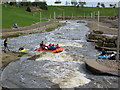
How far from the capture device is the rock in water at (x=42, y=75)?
15914 mm

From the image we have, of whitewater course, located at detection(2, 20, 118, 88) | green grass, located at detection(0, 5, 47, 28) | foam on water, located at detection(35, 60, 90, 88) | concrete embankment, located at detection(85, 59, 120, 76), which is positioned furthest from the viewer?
green grass, located at detection(0, 5, 47, 28)

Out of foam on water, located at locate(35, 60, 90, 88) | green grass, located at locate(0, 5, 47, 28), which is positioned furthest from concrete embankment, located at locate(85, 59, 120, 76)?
green grass, located at locate(0, 5, 47, 28)

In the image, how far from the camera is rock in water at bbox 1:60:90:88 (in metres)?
15.9

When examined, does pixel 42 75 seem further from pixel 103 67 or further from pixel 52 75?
pixel 103 67

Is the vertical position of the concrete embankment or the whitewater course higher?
the concrete embankment

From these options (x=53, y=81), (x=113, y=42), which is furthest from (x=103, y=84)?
(x=113, y=42)

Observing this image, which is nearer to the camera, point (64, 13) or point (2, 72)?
point (2, 72)

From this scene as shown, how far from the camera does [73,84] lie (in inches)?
626

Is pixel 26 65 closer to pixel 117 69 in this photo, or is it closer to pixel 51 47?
pixel 51 47

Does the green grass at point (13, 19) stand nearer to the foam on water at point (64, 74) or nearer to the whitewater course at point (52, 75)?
the whitewater course at point (52, 75)

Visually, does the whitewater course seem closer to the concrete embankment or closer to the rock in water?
the rock in water

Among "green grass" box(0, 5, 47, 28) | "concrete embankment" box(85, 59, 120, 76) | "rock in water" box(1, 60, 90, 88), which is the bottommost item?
"rock in water" box(1, 60, 90, 88)

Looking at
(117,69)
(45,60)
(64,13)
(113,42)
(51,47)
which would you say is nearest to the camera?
(117,69)

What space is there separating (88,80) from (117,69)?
3.26m
